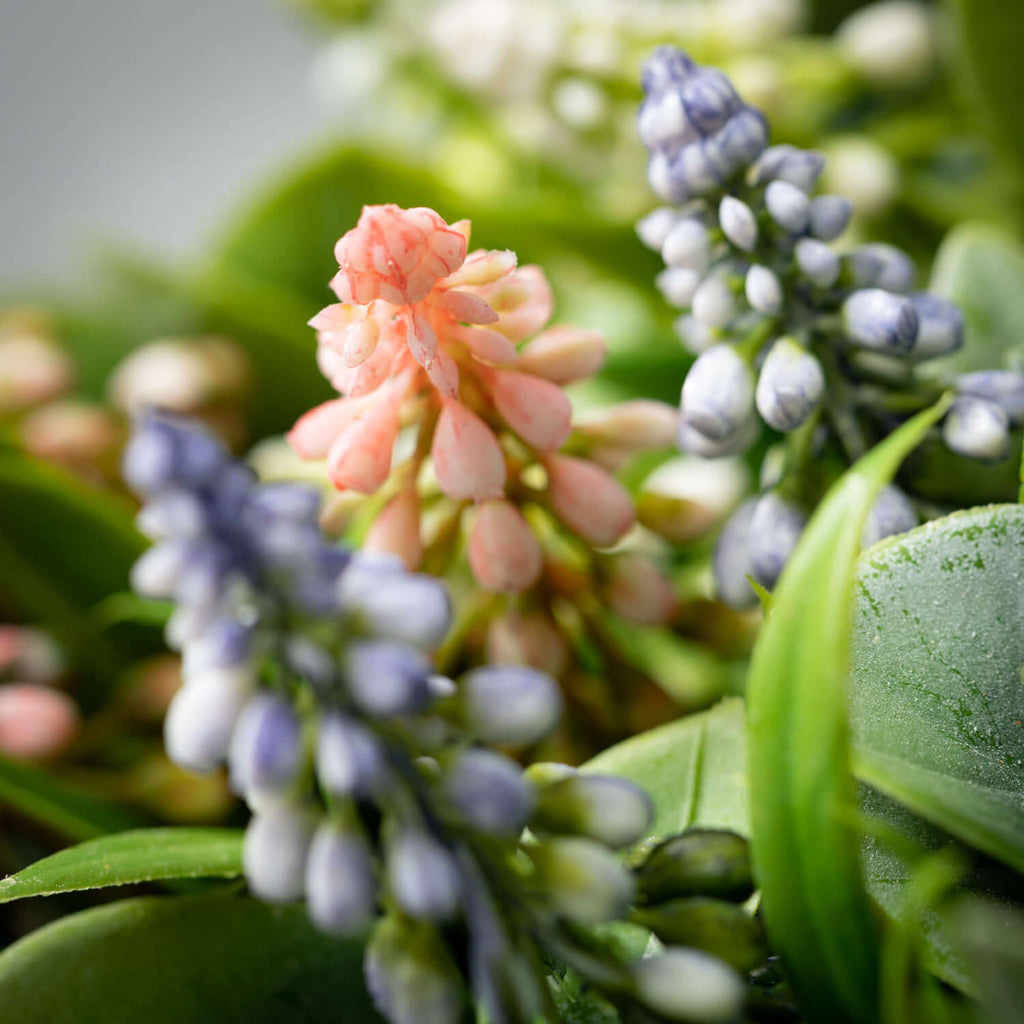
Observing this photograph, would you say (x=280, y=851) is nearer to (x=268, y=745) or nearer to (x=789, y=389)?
(x=268, y=745)

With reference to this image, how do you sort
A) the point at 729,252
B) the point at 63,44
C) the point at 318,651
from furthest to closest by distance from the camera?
the point at 63,44, the point at 729,252, the point at 318,651

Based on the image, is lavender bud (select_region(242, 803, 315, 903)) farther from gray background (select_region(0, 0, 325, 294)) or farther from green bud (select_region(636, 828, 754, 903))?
gray background (select_region(0, 0, 325, 294))

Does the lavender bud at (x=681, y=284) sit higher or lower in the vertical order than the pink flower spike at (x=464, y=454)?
higher

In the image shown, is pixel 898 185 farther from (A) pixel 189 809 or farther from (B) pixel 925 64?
(A) pixel 189 809

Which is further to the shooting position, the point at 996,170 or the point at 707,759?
the point at 996,170

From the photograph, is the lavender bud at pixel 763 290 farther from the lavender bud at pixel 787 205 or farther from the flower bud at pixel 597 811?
the flower bud at pixel 597 811

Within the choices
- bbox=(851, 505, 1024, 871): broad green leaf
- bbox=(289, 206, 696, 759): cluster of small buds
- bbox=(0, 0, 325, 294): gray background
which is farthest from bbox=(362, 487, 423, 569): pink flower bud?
bbox=(0, 0, 325, 294): gray background

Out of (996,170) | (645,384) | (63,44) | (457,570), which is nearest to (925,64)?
(996,170)

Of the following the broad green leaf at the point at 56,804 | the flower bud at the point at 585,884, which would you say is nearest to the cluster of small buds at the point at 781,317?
the flower bud at the point at 585,884
